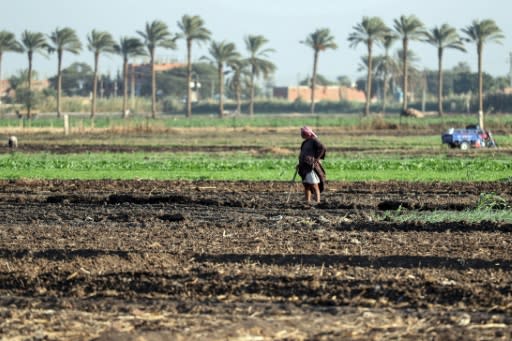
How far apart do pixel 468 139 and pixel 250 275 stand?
3797 centimetres

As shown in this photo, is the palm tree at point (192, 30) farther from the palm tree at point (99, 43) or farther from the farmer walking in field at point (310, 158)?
the farmer walking in field at point (310, 158)

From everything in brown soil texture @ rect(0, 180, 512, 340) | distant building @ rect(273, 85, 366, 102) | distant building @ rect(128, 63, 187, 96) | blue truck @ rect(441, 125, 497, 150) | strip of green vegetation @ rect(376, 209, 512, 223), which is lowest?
brown soil texture @ rect(0, 180, 512, 340)

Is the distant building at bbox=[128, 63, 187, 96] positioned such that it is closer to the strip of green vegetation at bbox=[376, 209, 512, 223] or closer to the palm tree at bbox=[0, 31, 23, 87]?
the palm tree at bbox=[0, 31, 23, 87]

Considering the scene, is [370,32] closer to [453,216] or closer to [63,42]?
[63,42]

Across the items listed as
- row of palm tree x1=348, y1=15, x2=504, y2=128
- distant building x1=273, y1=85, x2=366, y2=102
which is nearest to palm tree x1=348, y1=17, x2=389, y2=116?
Answer: row of palm tree x1=348, y1=15, x2=504, y2=128

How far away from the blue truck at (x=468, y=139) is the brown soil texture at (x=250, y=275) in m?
28.4

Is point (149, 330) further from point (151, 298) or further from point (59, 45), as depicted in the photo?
point (59, 45)

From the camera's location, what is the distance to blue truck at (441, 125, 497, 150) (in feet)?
159

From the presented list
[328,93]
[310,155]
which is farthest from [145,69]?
[310,155]

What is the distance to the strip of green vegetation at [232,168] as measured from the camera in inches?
A: 1192

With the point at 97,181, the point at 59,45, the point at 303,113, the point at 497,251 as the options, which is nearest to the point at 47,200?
the point at 97,181

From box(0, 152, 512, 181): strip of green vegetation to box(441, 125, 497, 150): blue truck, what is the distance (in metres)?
8.96

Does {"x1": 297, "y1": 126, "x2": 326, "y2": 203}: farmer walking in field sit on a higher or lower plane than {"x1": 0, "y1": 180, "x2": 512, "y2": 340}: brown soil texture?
higher

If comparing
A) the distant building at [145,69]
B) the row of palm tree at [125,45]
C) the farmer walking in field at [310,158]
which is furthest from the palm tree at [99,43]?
the farmer walking in field at [310,158]
